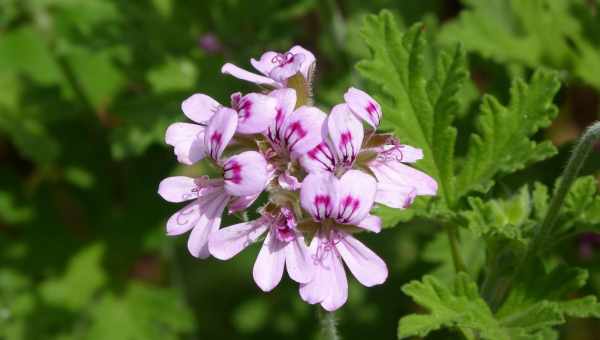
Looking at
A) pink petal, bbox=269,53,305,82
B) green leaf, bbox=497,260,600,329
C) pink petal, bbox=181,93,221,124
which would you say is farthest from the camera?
green leaf, bbox=497,260,600,329

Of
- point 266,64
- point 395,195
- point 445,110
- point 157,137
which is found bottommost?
point 395,195

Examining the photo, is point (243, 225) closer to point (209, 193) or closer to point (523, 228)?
point (209, 193)

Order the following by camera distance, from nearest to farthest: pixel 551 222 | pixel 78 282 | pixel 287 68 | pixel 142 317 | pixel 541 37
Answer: pixel 287 68 → pixel 551 222 → pixel 541 37 → pixel 142 317 → pixel 78 282

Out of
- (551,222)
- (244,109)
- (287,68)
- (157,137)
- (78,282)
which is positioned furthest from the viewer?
(78,282)

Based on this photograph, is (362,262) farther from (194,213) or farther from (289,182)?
(194,213)

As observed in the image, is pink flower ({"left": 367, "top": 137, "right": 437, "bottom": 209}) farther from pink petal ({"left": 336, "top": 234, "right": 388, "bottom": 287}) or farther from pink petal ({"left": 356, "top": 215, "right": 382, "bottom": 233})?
pink petal ({"left": 336, "top": 234, "right": 388, "bottom": 287})

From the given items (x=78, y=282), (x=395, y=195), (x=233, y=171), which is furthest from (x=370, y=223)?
(x=78, y=282)

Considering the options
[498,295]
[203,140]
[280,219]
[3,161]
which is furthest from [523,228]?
[3,161]

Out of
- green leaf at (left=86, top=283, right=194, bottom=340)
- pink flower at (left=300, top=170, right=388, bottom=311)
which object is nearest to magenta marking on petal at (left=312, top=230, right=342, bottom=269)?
pink flower at (left=300, top=170, right=388, bottom=311)
